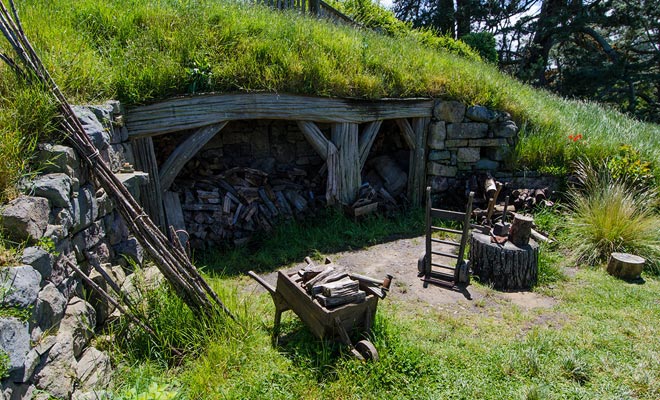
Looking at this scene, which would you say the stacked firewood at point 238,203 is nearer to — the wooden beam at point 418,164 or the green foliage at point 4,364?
the wooden beam at point 418,164

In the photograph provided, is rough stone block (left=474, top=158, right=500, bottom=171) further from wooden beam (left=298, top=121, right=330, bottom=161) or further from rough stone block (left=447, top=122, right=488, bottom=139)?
wooden beam (left=298, top=121, right=330, bottom=161)

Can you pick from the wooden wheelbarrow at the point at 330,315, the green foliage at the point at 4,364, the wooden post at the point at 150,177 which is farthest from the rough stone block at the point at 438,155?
the green foliage at the point at 4,364

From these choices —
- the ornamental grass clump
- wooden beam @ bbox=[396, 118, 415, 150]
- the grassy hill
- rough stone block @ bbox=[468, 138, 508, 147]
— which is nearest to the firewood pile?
the grassy hill

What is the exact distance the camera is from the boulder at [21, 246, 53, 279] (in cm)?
226

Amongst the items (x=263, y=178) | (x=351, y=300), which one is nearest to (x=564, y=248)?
(x=351, y=300)

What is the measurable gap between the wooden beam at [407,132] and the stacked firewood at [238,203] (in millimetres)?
2004

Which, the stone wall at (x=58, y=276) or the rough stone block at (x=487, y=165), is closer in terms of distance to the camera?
the stone wall at (x=58, y=276)

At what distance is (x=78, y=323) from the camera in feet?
8.94

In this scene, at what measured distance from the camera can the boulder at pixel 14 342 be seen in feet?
6.08

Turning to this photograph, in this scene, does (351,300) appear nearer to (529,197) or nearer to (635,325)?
(635,325)

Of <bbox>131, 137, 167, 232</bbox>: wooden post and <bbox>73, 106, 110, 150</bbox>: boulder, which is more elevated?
<bbox>73, 106, 110, 150</bbox>: boulder

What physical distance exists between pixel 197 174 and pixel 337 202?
2.36 m

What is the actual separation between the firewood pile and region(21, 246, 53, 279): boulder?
72.7 inches

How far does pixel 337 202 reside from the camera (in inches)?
271
